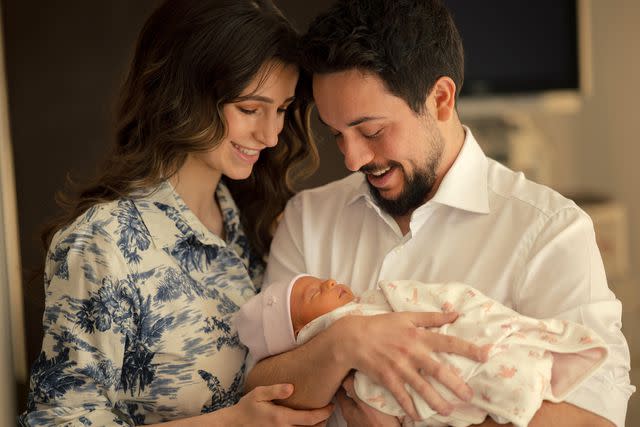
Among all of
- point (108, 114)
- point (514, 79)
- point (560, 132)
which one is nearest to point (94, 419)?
point (108, 114)

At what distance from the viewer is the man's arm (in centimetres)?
169

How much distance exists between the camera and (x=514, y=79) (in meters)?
5.16

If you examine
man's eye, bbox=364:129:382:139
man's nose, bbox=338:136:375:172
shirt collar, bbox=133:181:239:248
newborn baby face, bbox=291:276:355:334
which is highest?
man's eye, bbox=364:129:382:139

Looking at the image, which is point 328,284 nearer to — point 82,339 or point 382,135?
point 382,135

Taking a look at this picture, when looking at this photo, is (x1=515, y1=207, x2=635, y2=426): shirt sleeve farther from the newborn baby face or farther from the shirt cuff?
the newborn baby face

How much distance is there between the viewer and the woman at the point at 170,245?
1870 millimetres

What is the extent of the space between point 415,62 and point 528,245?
1.75 feet

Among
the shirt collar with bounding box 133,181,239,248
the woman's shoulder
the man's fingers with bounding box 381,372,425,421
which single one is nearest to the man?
the man's fingers with bounding box 381,372,425,421

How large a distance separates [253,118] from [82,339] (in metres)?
0.73

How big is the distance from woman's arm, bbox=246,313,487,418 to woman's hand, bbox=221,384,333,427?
3 centimetres

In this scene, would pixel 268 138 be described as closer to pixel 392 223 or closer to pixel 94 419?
pixel 392 223

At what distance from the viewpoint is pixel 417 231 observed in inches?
82.6

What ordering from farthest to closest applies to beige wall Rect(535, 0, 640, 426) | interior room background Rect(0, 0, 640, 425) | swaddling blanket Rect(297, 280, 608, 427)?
beige wall Rect(535, 0, 640, 426) → interior room background Rect(0, 0, 640, 425) → swaddling blanket Rect(297, 280, 608, 427)

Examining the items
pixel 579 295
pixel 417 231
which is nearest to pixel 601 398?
pixel 579 295
